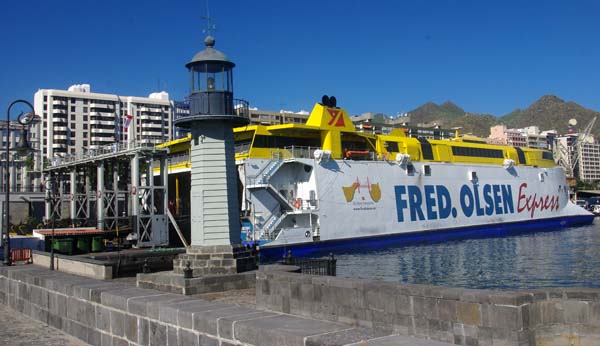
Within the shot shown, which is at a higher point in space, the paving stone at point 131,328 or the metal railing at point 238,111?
the metal railing at point 238,111

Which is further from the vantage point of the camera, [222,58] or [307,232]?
[307,232]

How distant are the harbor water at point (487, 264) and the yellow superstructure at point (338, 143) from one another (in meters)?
7.77

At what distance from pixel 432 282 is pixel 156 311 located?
18.9m

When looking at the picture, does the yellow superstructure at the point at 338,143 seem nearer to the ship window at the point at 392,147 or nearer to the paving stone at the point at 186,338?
the ship window at the point at 392,147

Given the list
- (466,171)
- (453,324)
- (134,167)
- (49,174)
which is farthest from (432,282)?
(49,174)

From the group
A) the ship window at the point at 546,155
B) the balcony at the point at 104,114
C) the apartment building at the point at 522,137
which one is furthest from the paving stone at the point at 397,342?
the apartment building at the point at 522,137

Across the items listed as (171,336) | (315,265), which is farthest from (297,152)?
(171,336)

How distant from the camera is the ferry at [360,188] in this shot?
114 feet

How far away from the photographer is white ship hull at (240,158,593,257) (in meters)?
34.5

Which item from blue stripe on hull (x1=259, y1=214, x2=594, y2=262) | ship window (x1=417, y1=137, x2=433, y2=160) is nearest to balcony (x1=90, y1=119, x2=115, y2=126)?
ship window (x1=417, y1=137, x2=433, y2=160)

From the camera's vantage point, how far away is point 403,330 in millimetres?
9781

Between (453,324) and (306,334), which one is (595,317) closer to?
(453,324)

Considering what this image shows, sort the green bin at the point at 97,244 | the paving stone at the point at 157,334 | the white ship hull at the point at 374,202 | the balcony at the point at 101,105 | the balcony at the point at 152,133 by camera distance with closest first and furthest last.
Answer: the paving stone at the point at 157,334, the green bin at the point at 97,244, the white ship hull at the point at 374,202, the balcony at the point at 101,105, the balcony at the point at 152,133

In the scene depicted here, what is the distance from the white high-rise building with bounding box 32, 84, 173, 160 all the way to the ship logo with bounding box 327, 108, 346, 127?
71541 mm
